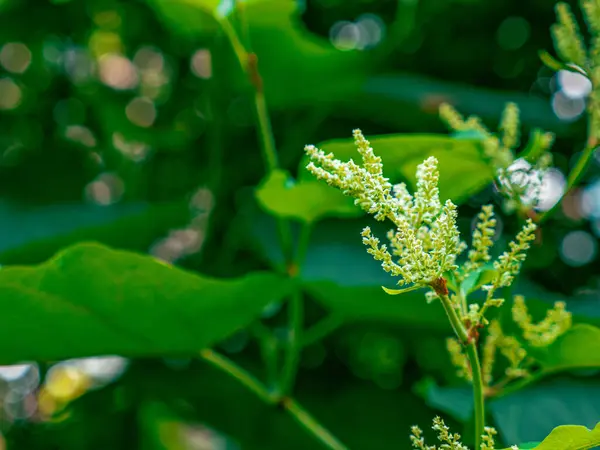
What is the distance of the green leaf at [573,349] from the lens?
0.39 meters

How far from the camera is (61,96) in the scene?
1.05 m

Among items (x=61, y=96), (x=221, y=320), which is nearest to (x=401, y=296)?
(x=221, y=320)

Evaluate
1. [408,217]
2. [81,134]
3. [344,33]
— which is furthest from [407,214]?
[81,134]

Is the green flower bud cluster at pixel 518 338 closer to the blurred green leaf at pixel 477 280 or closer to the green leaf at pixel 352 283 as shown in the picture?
the blurred green leaf at pixel 477 280

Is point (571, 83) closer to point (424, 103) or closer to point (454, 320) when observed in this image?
point (424, 103)

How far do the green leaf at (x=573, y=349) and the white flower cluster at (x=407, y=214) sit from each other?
142mm

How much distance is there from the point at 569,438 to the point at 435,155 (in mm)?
214

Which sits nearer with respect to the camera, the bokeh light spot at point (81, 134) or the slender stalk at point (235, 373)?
the slender stalk at point (235, 373)

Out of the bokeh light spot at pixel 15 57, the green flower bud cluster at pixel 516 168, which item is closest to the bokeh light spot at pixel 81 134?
the bokeh light spot at pixel 15 57

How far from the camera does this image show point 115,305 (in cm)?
49

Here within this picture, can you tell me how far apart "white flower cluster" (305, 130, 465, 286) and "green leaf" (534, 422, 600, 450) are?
0.08 metres

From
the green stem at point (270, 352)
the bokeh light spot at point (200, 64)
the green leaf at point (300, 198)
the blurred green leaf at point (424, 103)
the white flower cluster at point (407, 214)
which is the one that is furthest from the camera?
the bokeh light spot at point (200, 64)

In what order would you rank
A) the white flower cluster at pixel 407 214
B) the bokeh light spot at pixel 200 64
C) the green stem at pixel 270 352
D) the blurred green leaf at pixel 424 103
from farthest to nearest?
the bokeh light spot at pixel 200 64, the blurred green leaf at pixel 424 103, the green stem at pixel 270 352, the white flower cluster at pixel 407 214

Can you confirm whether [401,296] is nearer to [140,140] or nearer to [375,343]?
[375,343]
